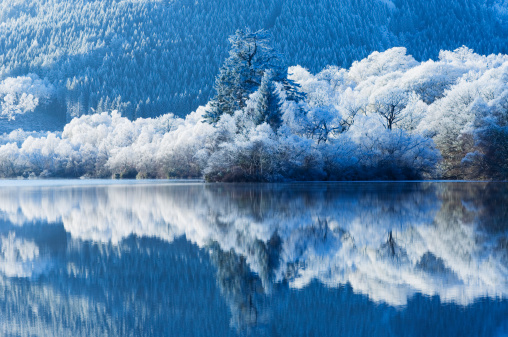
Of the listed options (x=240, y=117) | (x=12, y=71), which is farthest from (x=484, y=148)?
(x=12, y=71)

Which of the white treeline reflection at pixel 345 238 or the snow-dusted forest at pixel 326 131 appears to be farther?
the snow-dusted forest at pixel 326 131

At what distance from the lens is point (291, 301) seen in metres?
6.33

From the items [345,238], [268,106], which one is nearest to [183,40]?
[268,106]

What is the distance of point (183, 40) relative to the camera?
15700 cm

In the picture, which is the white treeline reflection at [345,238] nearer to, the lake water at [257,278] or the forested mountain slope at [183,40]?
the lake water at [257,278]

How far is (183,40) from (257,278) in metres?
155

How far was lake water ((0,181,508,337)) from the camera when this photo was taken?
5.64 metres

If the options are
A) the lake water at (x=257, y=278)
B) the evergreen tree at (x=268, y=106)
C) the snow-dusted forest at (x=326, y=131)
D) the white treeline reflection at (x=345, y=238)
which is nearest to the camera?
the lake water at (x=257, y=278)

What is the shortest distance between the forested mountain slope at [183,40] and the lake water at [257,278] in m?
128

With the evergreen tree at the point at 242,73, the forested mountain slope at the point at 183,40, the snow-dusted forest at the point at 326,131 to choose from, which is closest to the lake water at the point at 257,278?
the snow-dusted forest at the point at 326,131

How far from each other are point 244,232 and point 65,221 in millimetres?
5700

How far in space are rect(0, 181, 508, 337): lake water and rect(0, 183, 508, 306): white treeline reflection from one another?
0.03m

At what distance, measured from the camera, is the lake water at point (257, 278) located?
5.64 m

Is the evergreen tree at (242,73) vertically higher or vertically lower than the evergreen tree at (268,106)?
higher
